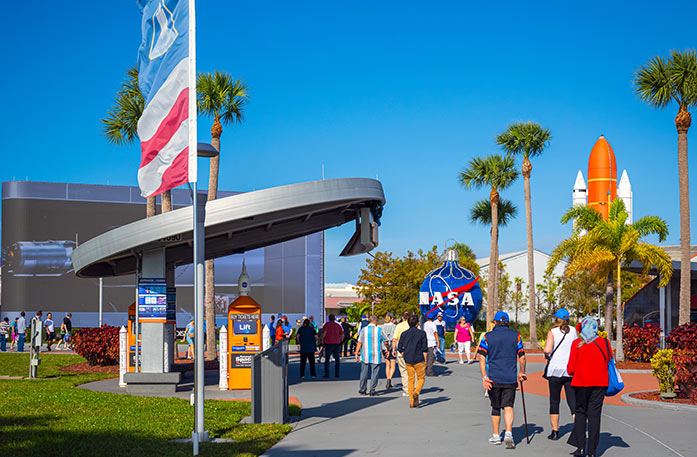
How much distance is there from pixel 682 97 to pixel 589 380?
17665 millimetres

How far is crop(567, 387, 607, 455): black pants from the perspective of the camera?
9023mm

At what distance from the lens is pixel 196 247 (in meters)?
9.95

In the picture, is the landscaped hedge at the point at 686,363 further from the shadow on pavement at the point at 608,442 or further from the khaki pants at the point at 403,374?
the khaki pants at the point at 403,374

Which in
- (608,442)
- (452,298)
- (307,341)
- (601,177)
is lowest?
(608,442)

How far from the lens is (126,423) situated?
11422mm

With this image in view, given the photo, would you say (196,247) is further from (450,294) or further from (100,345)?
(450,294)

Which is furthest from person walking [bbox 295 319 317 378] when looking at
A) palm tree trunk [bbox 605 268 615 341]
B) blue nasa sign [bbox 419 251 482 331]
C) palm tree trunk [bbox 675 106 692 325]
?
blue nasa sign [bbox 419 251 482 331]

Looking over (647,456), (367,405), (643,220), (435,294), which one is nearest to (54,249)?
(435,294)

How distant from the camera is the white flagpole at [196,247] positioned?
960 centimetres

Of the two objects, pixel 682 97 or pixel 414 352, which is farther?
pixel 682 97

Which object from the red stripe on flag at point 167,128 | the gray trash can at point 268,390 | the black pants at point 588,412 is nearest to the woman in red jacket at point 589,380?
the black pants at point 588,412

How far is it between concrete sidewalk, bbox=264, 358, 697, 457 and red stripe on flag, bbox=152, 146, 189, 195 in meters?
3.81

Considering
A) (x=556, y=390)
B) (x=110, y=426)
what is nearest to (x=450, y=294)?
(x=556, y=390)

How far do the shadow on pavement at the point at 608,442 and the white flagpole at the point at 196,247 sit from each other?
16.8 ft
